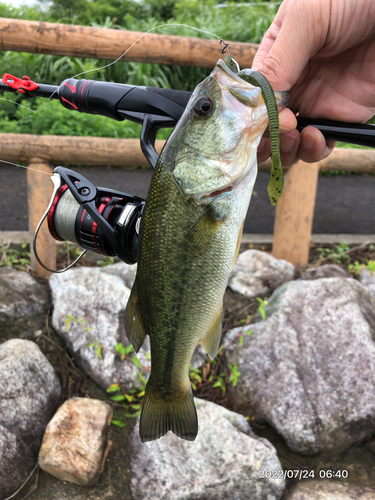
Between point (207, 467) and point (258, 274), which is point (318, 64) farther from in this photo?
point (207, 467)

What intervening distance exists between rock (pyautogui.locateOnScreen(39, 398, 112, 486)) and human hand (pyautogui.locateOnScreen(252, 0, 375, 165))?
5.73ft

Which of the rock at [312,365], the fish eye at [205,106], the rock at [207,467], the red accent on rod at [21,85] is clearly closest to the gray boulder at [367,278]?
the rock at [312,365]

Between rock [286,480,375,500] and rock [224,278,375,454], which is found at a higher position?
rock [224,278,375,454]

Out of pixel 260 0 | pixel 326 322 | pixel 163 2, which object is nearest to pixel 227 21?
pixel 163 2

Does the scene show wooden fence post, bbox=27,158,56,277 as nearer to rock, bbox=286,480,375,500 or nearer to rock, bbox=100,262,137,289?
rock, bbox=100,262,137,289

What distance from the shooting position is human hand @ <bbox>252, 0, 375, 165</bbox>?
144 cm

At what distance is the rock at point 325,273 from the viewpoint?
3373 mm

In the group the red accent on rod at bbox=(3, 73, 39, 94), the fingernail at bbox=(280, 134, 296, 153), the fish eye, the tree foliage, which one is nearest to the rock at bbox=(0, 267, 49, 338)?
the red accent on rod at bbox=(3, 73, 39, 94)

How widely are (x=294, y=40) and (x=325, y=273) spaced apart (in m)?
2.32

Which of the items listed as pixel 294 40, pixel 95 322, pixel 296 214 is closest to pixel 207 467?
pixel 95 322

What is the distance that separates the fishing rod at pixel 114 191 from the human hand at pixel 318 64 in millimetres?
194

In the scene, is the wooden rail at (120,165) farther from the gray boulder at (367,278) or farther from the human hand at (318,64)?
the human hand at (318,64)

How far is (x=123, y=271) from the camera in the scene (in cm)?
321

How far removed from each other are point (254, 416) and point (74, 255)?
202 cm
